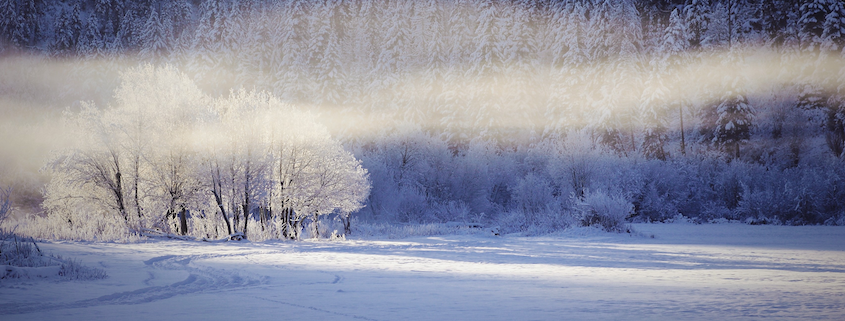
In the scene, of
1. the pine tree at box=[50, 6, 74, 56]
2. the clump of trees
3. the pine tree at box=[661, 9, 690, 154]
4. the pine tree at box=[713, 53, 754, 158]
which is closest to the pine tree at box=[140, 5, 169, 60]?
the pine tree at box=[50, 6, 74, 56]

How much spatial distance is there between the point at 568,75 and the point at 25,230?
4308cm

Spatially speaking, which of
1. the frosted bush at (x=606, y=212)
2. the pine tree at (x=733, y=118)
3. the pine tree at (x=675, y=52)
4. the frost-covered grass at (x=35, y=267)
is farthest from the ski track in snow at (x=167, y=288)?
the pine tree at (x=675, y=52)

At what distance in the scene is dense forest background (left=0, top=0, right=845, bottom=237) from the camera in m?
28.7

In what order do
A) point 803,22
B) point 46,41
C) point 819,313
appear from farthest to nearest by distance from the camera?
point 46,41 → point 803,22 → point 819,313

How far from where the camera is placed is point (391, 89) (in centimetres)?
5200

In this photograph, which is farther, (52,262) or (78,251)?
(78,251)

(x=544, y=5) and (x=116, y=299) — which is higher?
(x=544, y=5)

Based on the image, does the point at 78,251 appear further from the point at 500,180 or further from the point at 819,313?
the point at 500,180

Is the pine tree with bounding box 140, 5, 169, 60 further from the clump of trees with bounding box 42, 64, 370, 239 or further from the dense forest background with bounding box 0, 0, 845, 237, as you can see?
the clump of trees with bounding box 42, 64, 370, 239

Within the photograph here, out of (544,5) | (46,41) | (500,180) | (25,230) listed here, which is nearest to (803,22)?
(500,180)

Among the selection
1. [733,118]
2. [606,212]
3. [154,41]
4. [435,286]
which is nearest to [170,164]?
[435,286]

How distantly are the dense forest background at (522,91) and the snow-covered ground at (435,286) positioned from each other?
28.7 feet

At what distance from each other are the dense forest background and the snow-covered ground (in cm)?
874

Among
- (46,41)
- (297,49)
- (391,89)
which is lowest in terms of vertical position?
(391,89)
